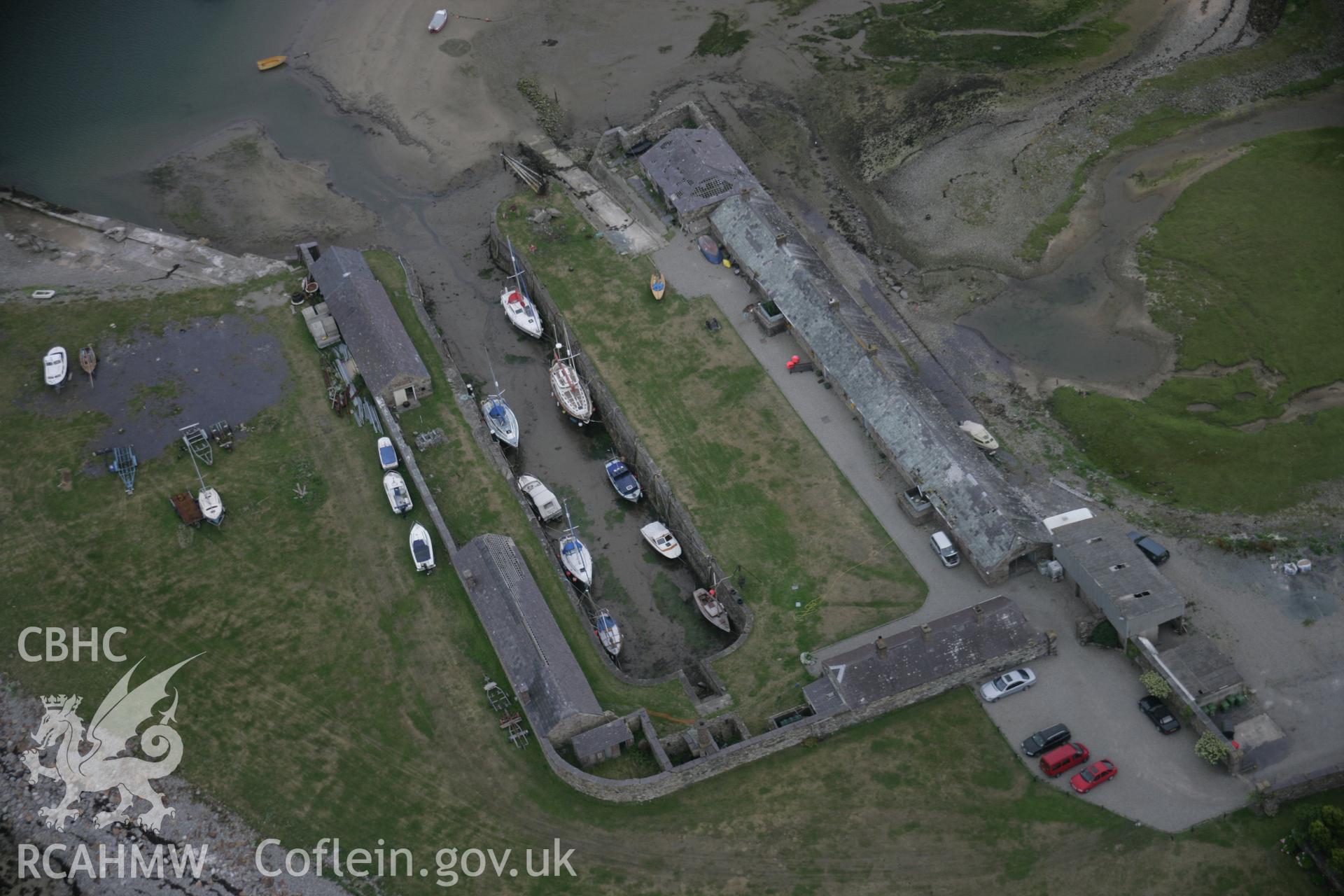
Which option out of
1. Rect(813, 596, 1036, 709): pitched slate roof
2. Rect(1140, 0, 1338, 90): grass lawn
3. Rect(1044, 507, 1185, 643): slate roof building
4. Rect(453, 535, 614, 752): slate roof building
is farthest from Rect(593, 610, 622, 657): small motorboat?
Rect(1140, 0, 1338, 90): grass lawn

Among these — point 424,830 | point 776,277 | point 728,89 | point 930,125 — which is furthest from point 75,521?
point 930,125

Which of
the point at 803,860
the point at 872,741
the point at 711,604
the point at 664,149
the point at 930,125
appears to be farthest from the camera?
the point at 930,125

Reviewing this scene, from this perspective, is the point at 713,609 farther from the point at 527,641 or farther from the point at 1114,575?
the point at 1114,575

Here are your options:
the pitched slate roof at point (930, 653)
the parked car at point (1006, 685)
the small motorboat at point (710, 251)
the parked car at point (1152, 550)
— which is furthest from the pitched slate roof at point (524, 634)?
the parked car at point (1152, 550)

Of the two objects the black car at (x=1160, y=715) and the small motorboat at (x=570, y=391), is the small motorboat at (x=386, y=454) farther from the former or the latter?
the black car at (x=1160, y=715)

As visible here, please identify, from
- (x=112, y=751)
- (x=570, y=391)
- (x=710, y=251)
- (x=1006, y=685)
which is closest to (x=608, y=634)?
(x=570, y=391)

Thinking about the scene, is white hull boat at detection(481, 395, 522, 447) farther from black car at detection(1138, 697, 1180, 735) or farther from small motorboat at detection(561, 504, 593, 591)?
Result: black car at detection(1138, 697, 1180, 735)

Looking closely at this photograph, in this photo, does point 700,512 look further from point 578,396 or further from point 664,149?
point 664,149
